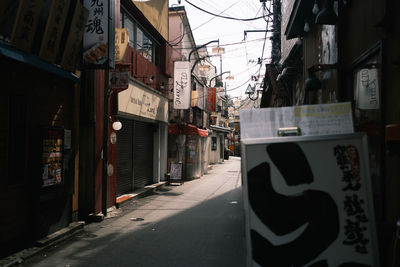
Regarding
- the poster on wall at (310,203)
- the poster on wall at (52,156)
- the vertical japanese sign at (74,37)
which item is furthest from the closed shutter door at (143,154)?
the poster on wall at (310,203)

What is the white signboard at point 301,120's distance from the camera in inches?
126

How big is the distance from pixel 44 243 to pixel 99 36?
572cm

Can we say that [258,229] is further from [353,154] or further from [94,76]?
[94,76]

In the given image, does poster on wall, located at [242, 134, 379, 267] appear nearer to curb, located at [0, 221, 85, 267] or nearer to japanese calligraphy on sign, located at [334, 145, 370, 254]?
japanese calligraphy on sign, located at [334, 145, 370, 254]

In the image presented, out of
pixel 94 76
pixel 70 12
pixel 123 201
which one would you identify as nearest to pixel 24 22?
pixel 70 12

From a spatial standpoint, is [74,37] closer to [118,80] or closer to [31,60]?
[31,60]

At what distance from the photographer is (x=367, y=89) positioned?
4.68m

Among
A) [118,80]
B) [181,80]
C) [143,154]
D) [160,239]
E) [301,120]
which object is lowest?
[160,239]

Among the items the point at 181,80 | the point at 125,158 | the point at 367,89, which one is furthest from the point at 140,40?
the point at 367,89

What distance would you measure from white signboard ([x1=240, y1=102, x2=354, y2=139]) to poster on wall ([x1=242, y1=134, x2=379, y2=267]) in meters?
0.27

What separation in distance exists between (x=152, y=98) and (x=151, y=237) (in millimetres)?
9768

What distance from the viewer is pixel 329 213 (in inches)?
115

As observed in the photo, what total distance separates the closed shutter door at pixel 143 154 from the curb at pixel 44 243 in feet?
22.4

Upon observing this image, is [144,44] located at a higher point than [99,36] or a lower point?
higher
